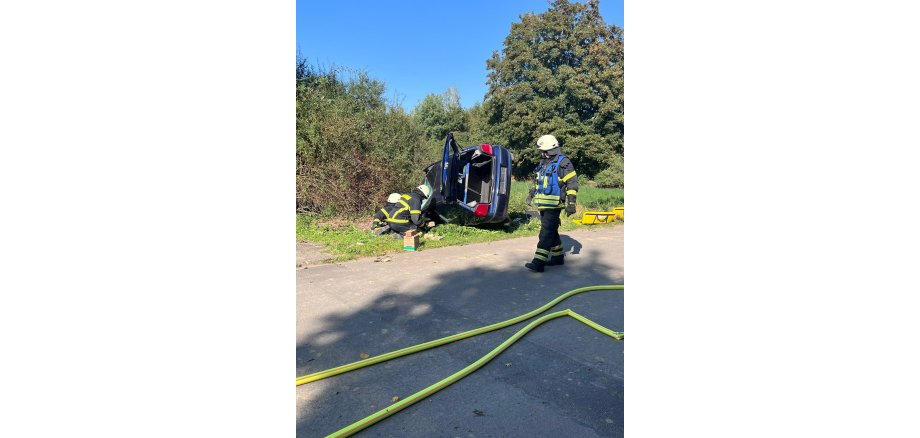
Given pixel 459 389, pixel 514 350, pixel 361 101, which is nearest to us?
pixel 459 389

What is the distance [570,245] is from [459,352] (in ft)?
19.5

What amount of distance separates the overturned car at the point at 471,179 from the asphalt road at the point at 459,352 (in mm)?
3179

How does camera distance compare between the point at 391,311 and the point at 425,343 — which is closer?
the point at 425,343

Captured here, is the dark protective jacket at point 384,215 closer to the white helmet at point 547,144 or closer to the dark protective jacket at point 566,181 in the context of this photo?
the white helmet at point 547,144

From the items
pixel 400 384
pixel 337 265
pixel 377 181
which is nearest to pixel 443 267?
pixel 337 265

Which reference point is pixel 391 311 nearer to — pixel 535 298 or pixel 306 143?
pixel 535 298

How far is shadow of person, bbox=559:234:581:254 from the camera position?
8266 millimetres

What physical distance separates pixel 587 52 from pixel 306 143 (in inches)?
976

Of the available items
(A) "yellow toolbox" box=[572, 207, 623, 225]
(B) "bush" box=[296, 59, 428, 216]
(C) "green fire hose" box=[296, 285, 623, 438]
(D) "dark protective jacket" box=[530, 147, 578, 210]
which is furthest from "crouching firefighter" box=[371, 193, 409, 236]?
(C) "green fire hose" box=[296, 285, 623, 438]

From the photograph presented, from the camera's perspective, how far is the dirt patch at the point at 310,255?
6767mm

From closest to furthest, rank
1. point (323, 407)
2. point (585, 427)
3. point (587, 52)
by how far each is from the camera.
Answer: point (585, 427) → point (323, 407) → point (587, 52)

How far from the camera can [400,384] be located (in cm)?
288

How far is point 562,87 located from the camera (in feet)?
100

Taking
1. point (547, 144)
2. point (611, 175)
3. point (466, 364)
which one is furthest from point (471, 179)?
point (611, 175)
